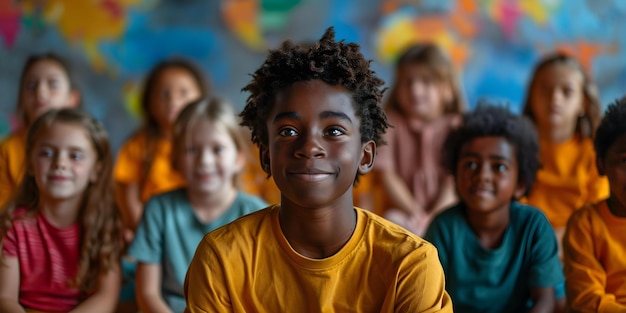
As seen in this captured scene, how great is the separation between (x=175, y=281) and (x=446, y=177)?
138cm

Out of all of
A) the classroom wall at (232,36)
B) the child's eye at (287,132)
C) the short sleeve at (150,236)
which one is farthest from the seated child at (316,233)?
the classroom wall at (232,36)

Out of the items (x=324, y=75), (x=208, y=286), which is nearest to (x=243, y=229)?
(x=208, y=286)

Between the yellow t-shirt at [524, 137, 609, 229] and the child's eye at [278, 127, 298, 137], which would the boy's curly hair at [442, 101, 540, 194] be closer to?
the yellow t-shirt at [524, 137, 609, 229]

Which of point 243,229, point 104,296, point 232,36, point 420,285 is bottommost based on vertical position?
point 104,296

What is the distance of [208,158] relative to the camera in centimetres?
219

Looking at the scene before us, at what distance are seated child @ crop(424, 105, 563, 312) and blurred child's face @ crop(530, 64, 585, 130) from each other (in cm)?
72

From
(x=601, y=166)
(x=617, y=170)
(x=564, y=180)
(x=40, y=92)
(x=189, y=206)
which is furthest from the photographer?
(x=40, y=92)

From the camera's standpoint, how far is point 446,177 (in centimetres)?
307

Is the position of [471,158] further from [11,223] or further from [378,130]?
[11,223]

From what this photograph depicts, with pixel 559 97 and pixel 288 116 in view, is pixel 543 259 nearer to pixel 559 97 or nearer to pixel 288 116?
pixel 288 116

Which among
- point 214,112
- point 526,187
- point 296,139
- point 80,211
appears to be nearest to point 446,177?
point 526,187

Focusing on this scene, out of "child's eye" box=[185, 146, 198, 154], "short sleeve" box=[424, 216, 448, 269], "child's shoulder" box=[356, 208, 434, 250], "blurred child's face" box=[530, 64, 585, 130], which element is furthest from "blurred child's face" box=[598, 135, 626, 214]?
"child's eye" box=[185, 146, 198, 154]

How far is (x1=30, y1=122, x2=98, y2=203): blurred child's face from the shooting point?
1.97 m

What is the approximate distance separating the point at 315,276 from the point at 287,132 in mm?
289
